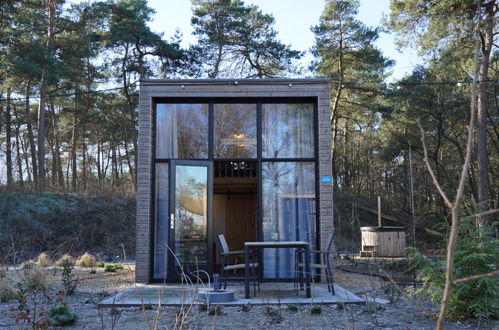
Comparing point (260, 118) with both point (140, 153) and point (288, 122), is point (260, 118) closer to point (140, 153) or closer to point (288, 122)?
point (288, 122)

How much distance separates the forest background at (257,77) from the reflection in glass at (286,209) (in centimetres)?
765

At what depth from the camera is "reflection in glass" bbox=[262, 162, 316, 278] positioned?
8.32m

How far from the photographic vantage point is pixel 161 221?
8328mm

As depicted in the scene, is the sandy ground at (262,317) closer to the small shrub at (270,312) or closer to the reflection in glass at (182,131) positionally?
the small shrub at (270,312)

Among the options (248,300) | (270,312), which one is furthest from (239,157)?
(270,312)

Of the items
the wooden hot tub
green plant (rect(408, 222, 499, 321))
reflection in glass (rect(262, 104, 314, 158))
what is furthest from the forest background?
green plant (rect(408, 222, 499, 321))

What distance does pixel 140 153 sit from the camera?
8.26 meters

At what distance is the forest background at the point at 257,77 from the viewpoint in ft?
52.9

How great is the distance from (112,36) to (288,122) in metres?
13.1

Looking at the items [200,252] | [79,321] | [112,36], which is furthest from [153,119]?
[112,36]

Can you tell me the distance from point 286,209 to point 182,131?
2.19 m

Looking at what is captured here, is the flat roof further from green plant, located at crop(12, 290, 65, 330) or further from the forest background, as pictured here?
the forest background

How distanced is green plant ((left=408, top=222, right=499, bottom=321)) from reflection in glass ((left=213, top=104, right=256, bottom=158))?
4.20 meters

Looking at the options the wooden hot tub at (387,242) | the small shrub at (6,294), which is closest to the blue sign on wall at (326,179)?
the small shrub at (6,294)
